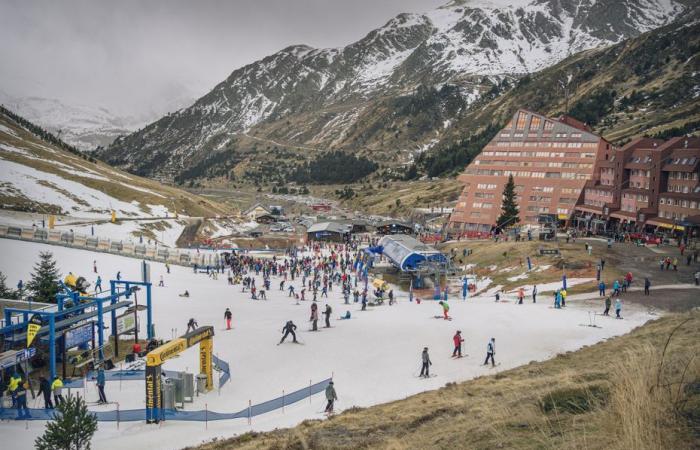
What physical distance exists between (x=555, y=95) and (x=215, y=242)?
510ft

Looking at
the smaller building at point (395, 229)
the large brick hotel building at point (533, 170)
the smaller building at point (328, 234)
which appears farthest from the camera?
the smaller building at point (395, 229)

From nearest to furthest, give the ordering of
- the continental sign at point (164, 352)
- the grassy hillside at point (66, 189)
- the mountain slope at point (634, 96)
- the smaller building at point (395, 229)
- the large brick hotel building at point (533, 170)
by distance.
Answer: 1. the continental sign at point (164, 352)
2. the grassy hillside at point (66, 189)
3. the large brick hotel building at point (533, 170)
4. the smaller building at point (395, 229)
5. the mountain slope at point (634, 96)

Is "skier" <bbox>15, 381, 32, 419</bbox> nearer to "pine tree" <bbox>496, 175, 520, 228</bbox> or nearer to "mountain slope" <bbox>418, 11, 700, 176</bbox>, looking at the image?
"pine tree" <bbox>496, 175, 520, 228</bbox>

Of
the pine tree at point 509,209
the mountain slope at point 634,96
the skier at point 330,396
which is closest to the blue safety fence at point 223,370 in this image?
the skier at point 330,396

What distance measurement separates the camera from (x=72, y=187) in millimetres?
82750

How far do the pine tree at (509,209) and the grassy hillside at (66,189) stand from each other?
5323cm

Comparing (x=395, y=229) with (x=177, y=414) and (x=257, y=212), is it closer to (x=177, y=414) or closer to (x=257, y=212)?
(x=257, y=212)

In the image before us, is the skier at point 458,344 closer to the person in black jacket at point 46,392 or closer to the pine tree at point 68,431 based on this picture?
the pine tree at point 68,431

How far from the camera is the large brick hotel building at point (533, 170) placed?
8031 cm

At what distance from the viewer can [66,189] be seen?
81.3 meters

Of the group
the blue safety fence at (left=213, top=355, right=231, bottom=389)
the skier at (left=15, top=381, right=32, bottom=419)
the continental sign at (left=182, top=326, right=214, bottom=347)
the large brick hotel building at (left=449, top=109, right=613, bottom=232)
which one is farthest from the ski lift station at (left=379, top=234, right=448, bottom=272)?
the large brick hotel building at (left=449, top=109, right=613, bottom=232)

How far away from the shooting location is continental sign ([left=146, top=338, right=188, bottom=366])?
17859 mm

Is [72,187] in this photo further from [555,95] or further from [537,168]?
[555,95]

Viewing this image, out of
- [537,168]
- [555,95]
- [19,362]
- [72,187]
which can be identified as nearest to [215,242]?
[72,187]
